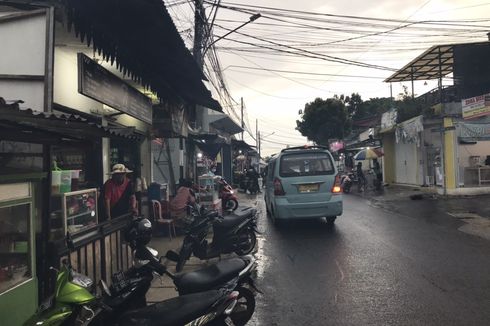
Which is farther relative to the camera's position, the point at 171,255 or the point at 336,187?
the point at 336,187

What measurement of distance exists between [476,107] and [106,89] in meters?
14.7

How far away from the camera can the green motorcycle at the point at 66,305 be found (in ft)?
9.70

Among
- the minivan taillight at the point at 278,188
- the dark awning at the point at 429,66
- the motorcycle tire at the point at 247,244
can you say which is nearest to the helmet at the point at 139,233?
the motorcycle tire at the point at 247,244

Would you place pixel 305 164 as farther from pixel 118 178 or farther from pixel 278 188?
pixel 118 178

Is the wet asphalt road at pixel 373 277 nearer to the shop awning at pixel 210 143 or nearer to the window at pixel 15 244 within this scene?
the window at pixel 15 244

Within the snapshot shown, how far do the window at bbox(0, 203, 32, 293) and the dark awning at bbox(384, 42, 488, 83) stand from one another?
58.4ft

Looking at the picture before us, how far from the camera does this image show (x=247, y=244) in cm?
775

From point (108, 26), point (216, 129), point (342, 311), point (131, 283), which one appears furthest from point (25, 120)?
point (216, 129)

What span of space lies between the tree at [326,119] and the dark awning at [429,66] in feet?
69.3

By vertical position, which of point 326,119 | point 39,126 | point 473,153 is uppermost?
point 326,119

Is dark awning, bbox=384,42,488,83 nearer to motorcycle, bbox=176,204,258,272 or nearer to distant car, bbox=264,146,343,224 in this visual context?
distant car, bbox=264,146,343,224

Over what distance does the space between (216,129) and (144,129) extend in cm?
1667

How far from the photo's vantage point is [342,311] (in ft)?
15.9

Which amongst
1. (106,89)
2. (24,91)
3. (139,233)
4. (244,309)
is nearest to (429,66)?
(106,89)
